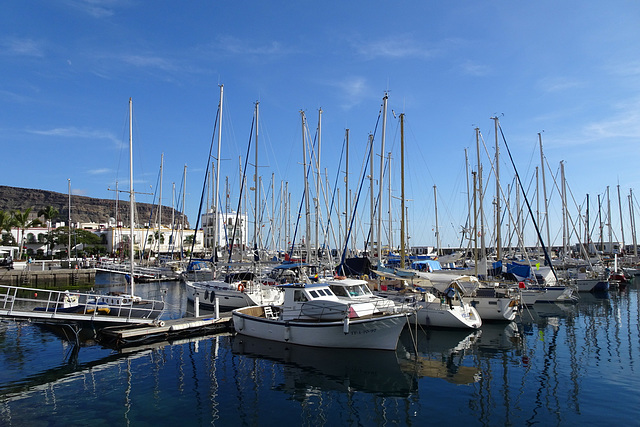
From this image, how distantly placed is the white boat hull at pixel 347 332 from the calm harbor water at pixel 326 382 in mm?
444

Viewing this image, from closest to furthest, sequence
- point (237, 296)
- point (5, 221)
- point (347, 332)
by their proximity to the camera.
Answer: point (347, 332)
point (237, 296)
point (5, 221)

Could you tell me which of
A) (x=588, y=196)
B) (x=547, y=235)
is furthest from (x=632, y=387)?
(x=588, y=196)

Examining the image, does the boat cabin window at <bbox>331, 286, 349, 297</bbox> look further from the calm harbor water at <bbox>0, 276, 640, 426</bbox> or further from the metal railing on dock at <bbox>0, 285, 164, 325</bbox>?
the metal railing on dock at <bbox>0, 285, 164, 325</bbox>

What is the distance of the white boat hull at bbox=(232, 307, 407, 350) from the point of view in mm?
18953

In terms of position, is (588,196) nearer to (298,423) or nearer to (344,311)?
(344,311)

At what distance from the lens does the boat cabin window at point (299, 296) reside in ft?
71.0

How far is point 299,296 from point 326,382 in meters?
6.62

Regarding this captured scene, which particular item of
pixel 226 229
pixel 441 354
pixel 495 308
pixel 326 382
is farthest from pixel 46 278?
pixel 495 308

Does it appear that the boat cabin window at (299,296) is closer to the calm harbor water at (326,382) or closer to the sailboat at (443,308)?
the calm harbor water at (326,382)

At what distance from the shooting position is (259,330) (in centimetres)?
2256

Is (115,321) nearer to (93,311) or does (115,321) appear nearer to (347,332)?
(93,311)

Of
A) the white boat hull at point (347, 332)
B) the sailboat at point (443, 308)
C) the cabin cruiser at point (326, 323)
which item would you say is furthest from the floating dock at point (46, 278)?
the sailboat at point (443, 308)

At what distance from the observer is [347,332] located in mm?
18922

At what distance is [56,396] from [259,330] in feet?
33.3
